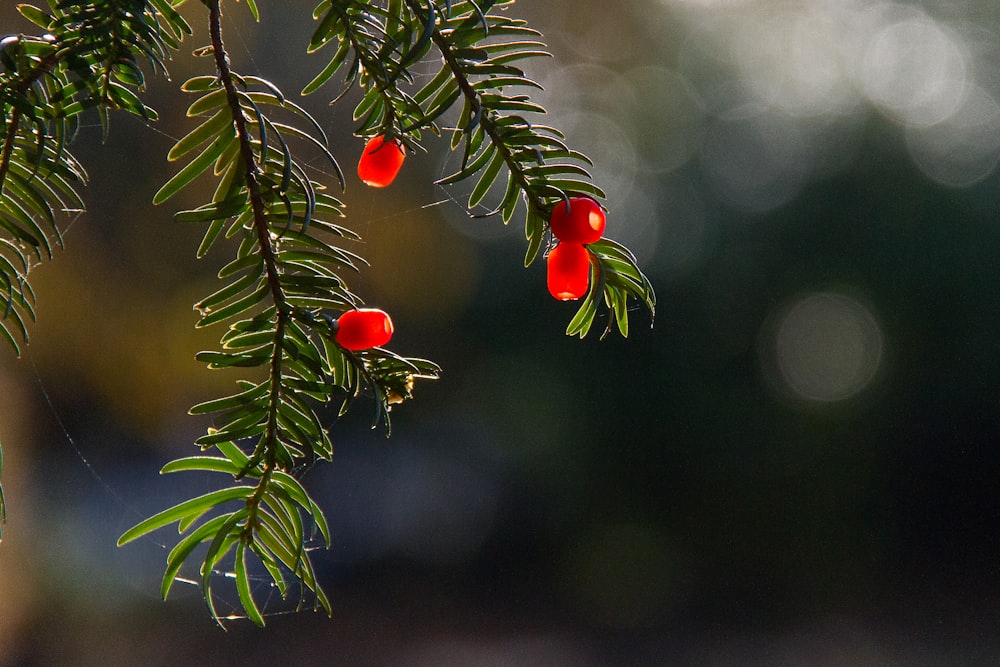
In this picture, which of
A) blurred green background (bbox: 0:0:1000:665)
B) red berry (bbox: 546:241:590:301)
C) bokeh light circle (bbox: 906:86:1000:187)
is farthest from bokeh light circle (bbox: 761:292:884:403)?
red berry (bbox: 546:241:590:301)

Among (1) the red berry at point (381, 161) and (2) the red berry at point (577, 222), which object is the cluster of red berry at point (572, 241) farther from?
(1) the red berry at point (381, 161)

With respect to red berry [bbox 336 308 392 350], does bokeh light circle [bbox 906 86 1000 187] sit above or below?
above

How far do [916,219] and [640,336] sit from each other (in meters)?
1.24

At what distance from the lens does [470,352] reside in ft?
11.9

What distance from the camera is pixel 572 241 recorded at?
0.43 meters

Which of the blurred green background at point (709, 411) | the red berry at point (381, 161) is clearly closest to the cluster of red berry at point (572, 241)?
the red berry at point (381, 161)

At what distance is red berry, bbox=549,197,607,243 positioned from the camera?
0.42m

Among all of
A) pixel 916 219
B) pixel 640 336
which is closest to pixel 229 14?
pixel 640 336

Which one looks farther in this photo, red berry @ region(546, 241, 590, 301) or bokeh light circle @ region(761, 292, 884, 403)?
bokeh light circle @ region(761, 292, 884, 403)

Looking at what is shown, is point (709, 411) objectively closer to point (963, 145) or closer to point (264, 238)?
point (963, 145)

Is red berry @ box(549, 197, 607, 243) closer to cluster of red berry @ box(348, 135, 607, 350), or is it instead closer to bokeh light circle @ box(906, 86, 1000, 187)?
cluster of red berry @ box(348, 135, 607, 350)

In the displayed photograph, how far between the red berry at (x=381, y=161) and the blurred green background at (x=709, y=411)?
2.46 metres

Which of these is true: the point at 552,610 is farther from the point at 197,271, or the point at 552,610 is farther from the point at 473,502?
the point at 197,271

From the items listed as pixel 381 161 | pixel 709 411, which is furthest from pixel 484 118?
pixel 709 411
